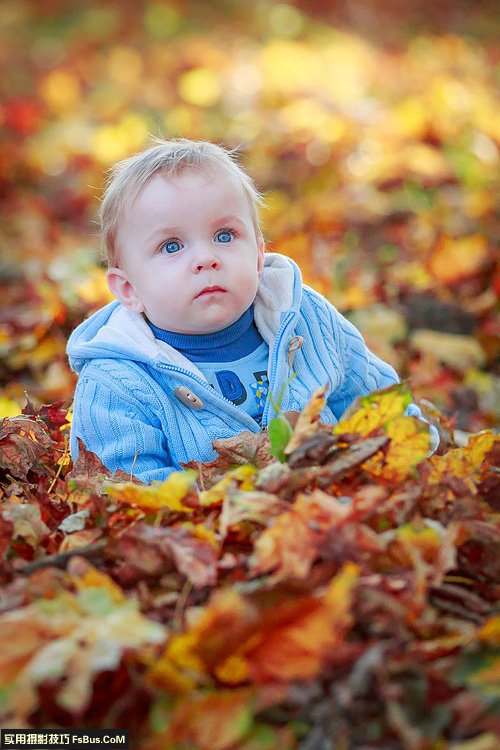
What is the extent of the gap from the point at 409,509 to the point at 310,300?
1100 mm

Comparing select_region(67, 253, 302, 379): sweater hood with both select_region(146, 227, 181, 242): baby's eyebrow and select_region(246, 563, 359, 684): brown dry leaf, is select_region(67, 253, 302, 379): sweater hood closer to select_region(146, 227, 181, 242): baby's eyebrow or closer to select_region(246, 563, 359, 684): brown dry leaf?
select_region(146, 227, 181, 242): baby's eyebrow

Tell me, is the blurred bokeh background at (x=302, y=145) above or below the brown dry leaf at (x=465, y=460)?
below

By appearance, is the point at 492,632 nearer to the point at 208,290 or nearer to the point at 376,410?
the point at 376,410

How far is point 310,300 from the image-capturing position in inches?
123

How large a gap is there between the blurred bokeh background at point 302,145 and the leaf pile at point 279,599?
1.24 meters

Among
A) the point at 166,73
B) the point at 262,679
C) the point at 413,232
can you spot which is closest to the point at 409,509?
the point at 262,679

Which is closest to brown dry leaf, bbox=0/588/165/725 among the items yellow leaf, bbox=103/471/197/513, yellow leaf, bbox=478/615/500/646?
yellow leaf, bbox=103/471/197/513

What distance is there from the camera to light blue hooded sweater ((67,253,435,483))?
8.87 feet

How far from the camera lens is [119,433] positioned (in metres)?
2.69

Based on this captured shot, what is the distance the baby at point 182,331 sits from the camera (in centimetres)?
271

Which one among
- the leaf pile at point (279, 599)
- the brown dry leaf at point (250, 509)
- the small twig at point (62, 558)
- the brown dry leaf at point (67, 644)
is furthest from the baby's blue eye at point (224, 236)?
the brown dry leaf at point (67, 644)

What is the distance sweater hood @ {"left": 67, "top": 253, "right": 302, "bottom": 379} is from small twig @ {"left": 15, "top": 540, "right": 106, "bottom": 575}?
0.76 m

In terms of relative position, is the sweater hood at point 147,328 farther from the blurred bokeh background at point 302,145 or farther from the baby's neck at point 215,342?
the blurred bokeh background at point 302,145

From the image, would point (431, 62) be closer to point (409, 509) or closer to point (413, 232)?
point (413, 232)
